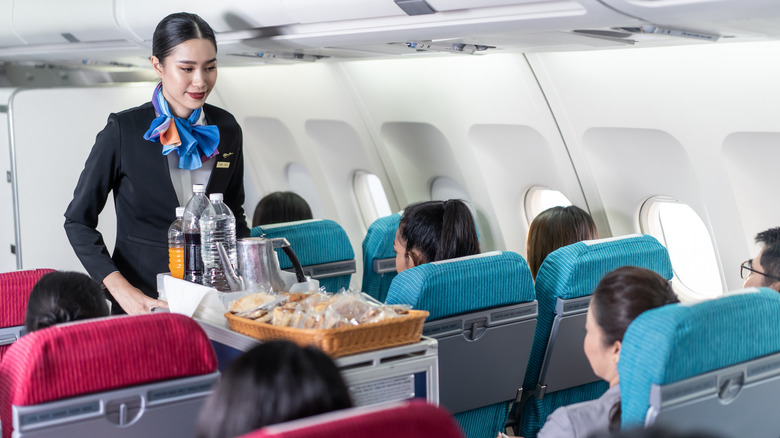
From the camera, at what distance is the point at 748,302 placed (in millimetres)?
2348

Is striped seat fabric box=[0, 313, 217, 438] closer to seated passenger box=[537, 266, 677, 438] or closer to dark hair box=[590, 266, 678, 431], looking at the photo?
seated passenger box=[537, 266, 677, 438]

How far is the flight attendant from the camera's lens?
3.28 metres

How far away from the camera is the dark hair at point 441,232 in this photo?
4.01 m

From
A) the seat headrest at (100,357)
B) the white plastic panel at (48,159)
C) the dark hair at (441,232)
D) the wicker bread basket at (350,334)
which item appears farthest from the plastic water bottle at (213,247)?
the white plastic panel at (48,159)

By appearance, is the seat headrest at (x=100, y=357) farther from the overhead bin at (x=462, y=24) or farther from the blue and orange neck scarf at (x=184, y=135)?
the overhead bin at (x=462, y=24)

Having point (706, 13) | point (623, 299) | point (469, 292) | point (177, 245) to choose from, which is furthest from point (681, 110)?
point (177, 245)

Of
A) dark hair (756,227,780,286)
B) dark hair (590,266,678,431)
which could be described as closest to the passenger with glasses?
dark hair (756,227,780,286)

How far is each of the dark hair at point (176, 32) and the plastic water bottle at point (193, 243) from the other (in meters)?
0.53

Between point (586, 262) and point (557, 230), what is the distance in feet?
4.40

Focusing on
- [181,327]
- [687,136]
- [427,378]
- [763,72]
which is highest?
[763,72]

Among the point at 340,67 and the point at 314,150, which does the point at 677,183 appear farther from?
the point at 314,150

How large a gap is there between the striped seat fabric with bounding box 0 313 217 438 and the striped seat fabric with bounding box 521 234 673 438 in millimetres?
1542

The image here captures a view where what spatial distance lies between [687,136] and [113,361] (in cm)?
323

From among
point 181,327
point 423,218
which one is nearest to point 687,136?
point 423,218
